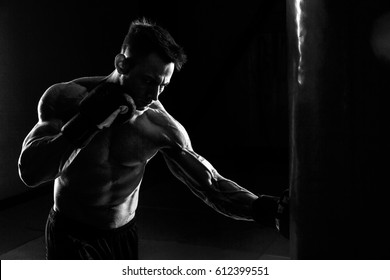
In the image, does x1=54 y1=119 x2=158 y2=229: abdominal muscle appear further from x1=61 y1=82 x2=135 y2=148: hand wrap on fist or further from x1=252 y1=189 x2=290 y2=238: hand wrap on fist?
x1=252 y1=189 x2=290 y2=238: hand wrap on fist

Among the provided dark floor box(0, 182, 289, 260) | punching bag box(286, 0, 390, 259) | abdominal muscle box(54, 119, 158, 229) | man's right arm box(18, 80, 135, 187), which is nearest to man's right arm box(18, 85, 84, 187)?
man's right arm box(18, 80, 135, 187)

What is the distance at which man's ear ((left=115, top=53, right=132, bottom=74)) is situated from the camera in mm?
1451

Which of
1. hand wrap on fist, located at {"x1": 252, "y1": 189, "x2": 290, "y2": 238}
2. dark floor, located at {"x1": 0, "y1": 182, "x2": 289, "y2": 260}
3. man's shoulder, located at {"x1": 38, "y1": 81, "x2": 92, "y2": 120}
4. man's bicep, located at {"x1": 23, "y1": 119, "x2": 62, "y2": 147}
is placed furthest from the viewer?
dark floor, located at {"x1": 0, "y1": 182, "x2": 289, "y2": 260}

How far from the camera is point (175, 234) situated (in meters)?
3.74

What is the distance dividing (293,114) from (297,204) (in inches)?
4.6

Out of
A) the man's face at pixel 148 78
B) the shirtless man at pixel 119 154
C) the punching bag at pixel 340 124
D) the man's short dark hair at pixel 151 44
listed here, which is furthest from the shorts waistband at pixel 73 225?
the punching bag at pixel 340 124

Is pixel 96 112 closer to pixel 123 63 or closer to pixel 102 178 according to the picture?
pixel 123 63

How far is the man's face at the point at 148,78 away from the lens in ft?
4.71

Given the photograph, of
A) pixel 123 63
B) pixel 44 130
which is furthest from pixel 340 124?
pixel 44 130

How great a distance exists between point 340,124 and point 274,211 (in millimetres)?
793

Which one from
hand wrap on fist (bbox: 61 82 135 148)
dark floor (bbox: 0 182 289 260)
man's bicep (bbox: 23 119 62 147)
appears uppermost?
hand wrap on fist (bbox: 61 82 135 148)

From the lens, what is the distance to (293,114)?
688mm

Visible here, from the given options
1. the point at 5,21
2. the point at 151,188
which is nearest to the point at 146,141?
the point at 5,21

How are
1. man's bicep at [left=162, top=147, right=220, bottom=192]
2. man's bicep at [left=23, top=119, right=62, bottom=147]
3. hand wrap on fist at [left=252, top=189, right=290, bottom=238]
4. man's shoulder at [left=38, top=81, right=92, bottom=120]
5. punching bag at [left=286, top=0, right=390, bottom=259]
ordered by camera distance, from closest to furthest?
1. punching bag at [left=286, top=0, right=390, bottom=259]
2. hand wrap on fist at [left=252, top=189, right=290, bottom=238]
3. man's bicep at [left=23, top=119, right=62, bottom=147]
4. man's shoulder at [left=38, top=81, right=92, bottom=120]
5. man's bicep at [left=162, top=147, right=220, bottom=192]
